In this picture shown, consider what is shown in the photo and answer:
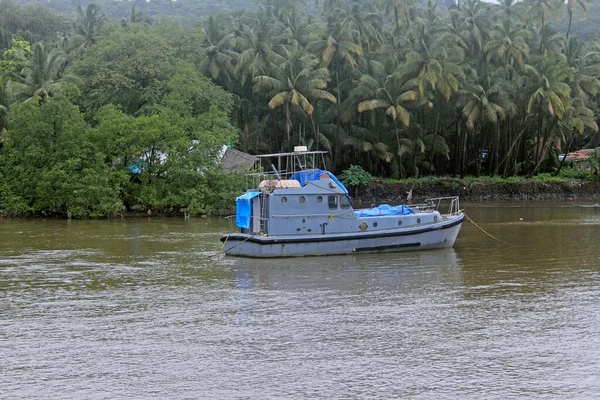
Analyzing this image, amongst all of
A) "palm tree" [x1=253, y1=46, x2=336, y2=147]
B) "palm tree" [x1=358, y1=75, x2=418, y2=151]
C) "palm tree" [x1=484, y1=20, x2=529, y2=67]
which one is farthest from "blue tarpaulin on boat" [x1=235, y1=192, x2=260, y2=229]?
"palm tree" [x1=484, y1=20, x2=529, y2=67]

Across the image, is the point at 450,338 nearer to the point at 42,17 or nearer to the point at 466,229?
the point at 466,229

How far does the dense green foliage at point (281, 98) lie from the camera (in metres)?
39.5

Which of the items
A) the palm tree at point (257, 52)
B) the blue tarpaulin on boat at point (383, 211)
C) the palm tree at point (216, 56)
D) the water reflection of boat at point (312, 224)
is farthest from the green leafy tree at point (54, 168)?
the blue tarpaulin on boat at point (383, 211)

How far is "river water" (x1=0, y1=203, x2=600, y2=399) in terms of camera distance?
1216cm

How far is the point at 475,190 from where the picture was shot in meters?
53.1

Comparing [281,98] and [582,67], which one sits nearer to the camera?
[281,98]

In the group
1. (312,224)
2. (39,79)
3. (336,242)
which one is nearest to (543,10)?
(39,79)

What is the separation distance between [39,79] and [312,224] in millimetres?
28613

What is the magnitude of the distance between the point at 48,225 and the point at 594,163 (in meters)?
38.4

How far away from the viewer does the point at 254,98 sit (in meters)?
57.8

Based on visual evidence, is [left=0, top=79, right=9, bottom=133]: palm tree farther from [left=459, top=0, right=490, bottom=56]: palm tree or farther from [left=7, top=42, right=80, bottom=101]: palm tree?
[left=459, top=0, right=490, bottom=56]: palm tree

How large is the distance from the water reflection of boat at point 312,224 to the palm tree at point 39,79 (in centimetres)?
2470

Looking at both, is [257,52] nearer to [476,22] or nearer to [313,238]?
[476,22]

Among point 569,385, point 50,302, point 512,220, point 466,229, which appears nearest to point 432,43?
point 512,220
